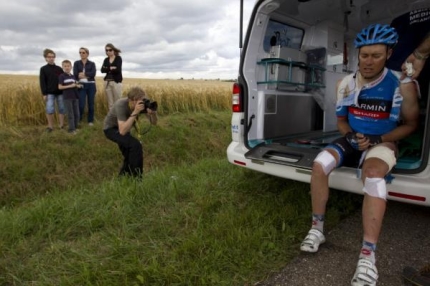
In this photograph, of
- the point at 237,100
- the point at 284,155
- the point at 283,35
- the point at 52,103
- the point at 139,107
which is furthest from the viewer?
the point at 52,103

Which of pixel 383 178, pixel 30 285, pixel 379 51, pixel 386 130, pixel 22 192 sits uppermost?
pixel 379 51

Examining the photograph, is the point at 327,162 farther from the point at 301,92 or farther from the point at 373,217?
the point at 301,92

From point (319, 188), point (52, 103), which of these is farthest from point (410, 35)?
point (52, 103)

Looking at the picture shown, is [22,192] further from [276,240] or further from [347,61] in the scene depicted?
[347,61]

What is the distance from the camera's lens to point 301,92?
182 inches

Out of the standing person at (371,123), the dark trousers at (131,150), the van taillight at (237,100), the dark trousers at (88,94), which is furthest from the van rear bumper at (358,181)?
the dark trousers at (88,94)

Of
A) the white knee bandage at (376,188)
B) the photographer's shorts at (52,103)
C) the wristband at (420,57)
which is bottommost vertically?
the white knee bandage at (376,188)

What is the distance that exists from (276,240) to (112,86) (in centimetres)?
672

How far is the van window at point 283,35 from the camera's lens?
3984 millimetres

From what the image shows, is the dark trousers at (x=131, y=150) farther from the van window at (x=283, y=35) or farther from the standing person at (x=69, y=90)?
the standing person at (x=69, y=90)

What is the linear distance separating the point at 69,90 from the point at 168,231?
212 inches

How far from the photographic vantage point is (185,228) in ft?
9.29

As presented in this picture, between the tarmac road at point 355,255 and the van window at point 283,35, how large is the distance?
88.3 inches

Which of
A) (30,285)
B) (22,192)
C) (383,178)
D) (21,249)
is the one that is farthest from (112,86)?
(383,178)
